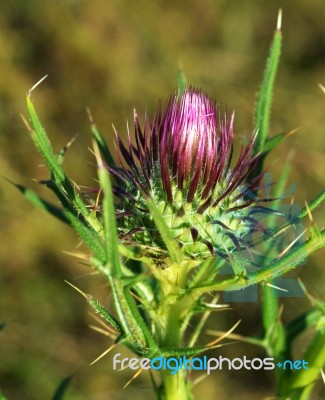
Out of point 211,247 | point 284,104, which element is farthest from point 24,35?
point 211,247

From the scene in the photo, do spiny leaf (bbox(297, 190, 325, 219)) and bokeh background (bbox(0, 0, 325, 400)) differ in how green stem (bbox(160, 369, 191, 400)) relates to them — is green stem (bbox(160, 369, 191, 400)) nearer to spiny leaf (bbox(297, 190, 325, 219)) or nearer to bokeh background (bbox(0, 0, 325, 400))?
spiny leaf (bbox(297, 190, 325, 219))

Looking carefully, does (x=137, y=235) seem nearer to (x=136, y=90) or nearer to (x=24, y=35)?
(x=136, y=90)

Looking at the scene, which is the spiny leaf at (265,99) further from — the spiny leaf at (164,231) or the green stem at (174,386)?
the green stem at (174,386)

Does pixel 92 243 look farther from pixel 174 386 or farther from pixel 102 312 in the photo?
pixel 174 386

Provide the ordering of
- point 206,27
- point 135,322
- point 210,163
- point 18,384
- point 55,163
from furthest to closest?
point 206,27 → point 18,384 → point 210,163 → point 55,163 → point 135,322

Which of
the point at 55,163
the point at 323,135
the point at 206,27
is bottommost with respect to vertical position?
the point at 323,135
